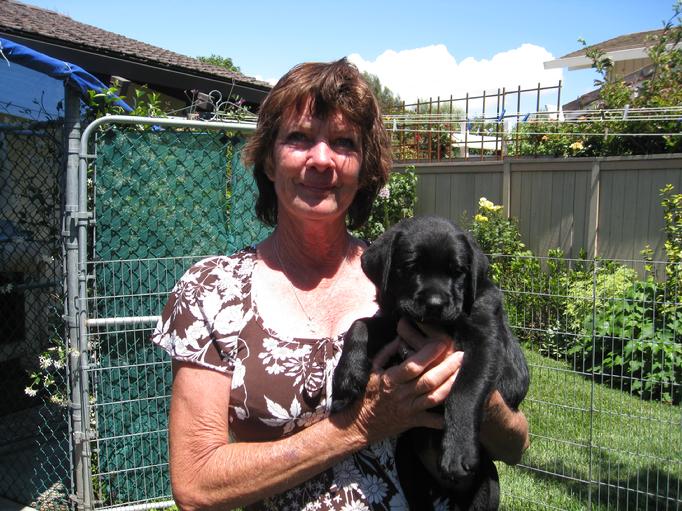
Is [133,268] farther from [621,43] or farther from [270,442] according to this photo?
[621,43]

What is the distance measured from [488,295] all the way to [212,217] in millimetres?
2940

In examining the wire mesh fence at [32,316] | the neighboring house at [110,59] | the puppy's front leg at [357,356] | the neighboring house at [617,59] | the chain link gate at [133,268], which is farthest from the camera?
the neighboring house at [617,59]

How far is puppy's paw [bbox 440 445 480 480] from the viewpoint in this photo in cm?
194

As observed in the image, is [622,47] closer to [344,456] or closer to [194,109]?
[194,109]

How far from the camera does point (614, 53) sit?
16875mm

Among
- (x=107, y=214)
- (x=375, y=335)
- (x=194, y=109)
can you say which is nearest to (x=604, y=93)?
(x=194, y=109)

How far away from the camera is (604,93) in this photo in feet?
33.2

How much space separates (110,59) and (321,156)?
781cm

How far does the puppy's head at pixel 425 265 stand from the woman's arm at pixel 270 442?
28 cm

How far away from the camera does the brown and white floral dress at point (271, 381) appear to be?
1875 millimetres

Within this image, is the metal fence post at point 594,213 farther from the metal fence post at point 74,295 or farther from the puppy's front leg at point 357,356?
the puppy's front leg at point 357,356

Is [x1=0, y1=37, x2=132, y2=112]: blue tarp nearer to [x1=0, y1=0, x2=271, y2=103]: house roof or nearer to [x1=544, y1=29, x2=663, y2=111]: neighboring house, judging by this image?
[x1=0, y1=0, x2=271, y2=103]: house roof

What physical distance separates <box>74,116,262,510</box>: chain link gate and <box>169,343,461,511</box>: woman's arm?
241 centimetres

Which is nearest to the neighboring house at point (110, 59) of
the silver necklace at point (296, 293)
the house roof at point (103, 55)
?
the house roof at point (103, 55)
